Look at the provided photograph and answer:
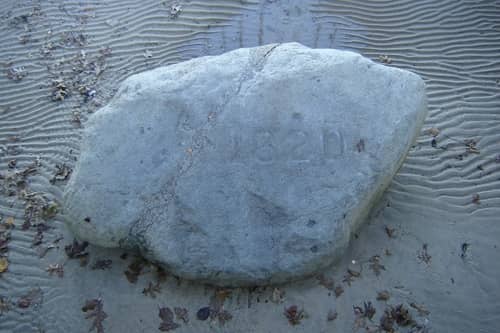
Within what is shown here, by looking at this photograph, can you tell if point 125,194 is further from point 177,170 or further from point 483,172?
point 483,172

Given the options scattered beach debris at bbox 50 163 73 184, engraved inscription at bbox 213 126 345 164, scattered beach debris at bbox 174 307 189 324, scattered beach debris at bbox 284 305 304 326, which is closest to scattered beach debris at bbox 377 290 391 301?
scattered beach debris at bbox 284 305 304 326

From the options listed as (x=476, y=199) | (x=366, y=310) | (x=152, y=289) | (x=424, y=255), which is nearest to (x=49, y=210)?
(x=152, y=289)

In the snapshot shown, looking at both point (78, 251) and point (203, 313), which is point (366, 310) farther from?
point (78, 251)

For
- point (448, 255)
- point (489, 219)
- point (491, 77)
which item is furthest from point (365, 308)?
point (491, 77)

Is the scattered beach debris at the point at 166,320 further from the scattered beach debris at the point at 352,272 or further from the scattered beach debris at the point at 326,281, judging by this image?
the scattered beach debris at the point at 352,272

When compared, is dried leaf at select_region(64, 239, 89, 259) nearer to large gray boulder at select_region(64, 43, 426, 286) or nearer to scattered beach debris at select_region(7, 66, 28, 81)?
large gray boulder at select_region(64, 43, 426, 286)
